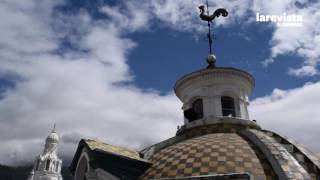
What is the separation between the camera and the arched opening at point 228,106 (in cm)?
1584

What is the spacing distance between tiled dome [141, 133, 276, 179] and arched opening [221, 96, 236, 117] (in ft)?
9.66

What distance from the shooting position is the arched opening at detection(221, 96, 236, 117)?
15.8 meters

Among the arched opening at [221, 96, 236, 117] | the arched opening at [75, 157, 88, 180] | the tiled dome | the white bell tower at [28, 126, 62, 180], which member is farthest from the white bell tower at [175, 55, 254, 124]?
the white bell tower at [28, 126, 62, 180]

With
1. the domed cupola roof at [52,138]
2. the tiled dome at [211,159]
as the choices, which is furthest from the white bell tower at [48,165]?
the tiled dome at [211,159]

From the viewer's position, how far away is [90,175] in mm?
12094

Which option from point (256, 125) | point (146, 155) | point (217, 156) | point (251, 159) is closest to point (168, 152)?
point (146, 155)

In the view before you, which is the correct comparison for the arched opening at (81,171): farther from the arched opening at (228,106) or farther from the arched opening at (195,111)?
the arched opening at (228,106)

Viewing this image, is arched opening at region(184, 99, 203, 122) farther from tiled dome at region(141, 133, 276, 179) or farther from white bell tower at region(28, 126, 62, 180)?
white bell tower at region(28, 126, 62, 180)

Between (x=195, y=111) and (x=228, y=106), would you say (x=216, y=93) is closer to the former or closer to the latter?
(x=228, y=106)

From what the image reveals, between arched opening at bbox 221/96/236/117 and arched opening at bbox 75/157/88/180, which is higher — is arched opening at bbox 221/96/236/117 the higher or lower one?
the higher one

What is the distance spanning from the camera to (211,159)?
11180 millimetres

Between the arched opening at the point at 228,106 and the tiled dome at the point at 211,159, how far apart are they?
2944 mm

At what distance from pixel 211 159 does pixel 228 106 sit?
5177 mm

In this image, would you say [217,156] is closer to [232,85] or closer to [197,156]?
[197,156]
